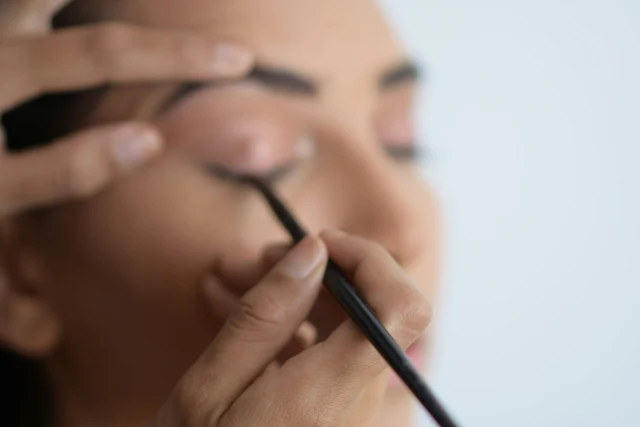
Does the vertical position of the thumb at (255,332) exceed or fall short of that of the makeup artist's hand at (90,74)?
it falls short

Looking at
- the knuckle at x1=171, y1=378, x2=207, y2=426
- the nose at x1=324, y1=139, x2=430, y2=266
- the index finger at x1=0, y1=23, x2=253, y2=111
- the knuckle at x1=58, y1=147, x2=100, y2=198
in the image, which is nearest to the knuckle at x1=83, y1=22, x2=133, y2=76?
the index finger at x1=0, y1=23, x2=253, y2=111

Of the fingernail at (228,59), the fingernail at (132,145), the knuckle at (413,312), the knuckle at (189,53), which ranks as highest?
the knuckle at (189,53)

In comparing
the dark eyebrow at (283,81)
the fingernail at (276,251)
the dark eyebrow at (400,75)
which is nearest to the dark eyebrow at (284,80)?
the dark eyebrow at (283,81)

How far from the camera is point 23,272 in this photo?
0.92 metres

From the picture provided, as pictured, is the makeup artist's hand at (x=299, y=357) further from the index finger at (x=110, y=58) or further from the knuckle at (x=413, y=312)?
the index finger at (x=110, y=58)

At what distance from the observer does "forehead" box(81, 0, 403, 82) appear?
2.69 feet

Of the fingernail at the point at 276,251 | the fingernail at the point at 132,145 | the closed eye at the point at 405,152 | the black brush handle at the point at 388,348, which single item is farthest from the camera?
the closed eye at the point at 405,152

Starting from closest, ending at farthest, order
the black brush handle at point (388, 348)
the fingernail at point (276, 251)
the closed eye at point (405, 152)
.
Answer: the black brush handle at point (388, 348)
the fingernail at point (276, 251)
the closed eye at point (405, 152)

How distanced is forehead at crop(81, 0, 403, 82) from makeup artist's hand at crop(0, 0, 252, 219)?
0.11ft

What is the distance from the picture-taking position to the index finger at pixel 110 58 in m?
0.80

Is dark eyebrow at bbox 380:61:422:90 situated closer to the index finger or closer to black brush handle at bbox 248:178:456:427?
the index finger

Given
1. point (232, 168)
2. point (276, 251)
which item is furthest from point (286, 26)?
point (276, 251)

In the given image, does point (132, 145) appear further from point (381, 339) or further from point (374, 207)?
point (381, 339)

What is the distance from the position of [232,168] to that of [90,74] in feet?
0.65
